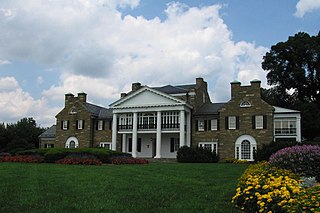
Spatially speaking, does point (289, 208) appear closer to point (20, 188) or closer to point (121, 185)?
point (121, 185)

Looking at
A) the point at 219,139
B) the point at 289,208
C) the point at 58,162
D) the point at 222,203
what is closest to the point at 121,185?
the point at 222,203

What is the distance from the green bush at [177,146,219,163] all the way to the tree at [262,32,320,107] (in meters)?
16.7

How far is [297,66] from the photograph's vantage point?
42500mm

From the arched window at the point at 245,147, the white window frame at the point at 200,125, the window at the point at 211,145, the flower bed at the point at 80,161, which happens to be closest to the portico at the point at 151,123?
the white window frame at the point at 200,125

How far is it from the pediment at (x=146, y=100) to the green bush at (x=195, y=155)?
590 centimetres

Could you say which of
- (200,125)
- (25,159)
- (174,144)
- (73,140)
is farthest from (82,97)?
(25,159)

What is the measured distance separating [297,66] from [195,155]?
19.6 meters

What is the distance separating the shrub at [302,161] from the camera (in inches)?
466

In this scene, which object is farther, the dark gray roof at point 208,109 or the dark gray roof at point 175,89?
the dark gray roof at point 175,89

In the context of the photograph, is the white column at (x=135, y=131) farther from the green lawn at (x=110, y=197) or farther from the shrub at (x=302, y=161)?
the shrub at (x=302, y=161)

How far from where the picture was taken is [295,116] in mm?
34094

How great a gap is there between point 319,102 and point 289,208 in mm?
42260

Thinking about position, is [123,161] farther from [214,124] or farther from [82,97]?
[82,97]

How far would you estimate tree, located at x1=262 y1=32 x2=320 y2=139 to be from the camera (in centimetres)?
4000
